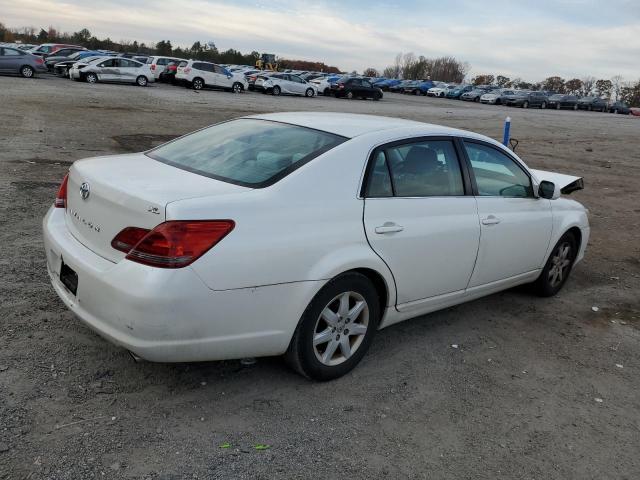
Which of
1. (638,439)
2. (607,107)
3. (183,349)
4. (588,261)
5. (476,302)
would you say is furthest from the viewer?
(607,107)

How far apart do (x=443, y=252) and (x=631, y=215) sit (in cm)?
739

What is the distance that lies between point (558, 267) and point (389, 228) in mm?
2626

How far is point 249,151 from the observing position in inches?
150

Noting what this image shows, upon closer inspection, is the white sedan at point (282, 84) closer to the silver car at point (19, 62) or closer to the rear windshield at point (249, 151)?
the silver car at point (19, 62)

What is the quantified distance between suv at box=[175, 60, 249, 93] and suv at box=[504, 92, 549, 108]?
94.6ft

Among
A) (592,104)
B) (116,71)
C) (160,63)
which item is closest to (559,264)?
(116,71)

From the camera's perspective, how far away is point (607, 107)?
64.7 metres

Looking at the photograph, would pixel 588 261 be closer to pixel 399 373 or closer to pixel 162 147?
pixel 399 373

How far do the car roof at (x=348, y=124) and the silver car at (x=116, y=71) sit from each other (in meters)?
30.6

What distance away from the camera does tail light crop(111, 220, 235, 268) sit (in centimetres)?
287

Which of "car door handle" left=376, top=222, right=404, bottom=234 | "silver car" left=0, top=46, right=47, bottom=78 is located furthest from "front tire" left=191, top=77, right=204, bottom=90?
"car door handle" left=376, top=222, right=404, bottom=234

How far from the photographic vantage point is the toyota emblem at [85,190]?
3.38m

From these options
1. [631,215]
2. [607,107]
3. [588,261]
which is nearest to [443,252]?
[588,261]

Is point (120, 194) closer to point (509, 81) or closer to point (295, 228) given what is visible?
point (295, 228)
